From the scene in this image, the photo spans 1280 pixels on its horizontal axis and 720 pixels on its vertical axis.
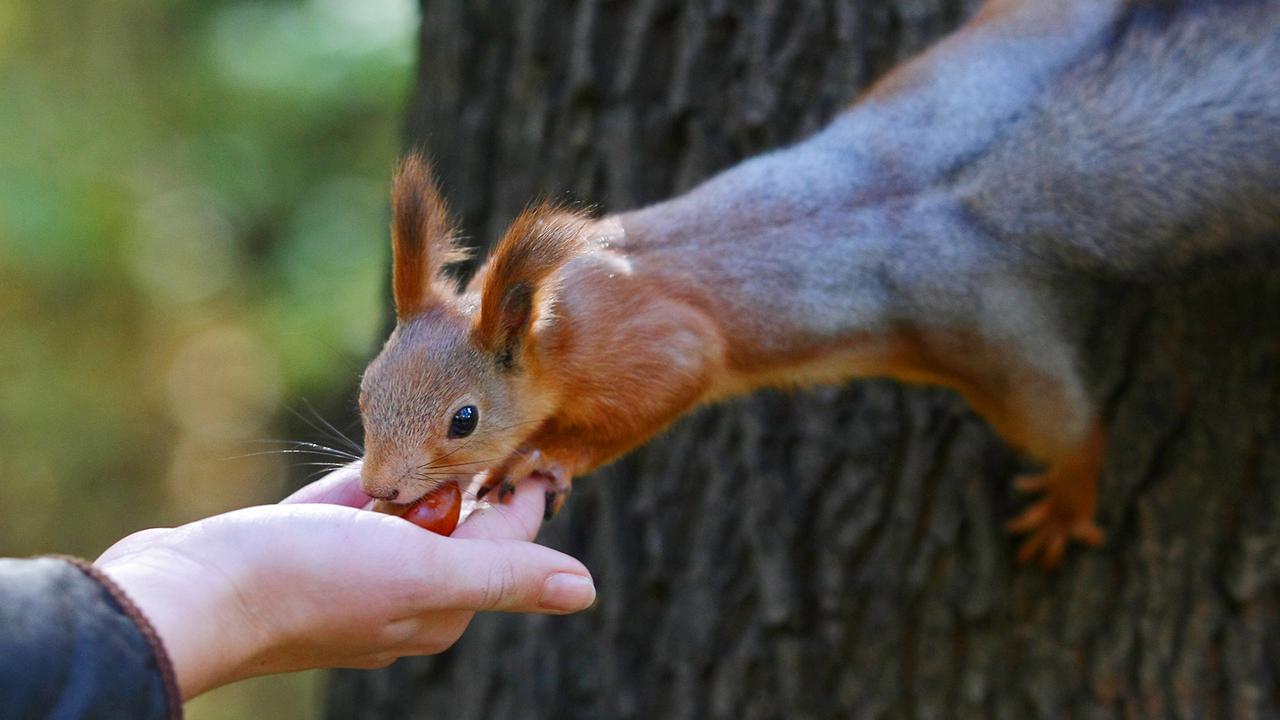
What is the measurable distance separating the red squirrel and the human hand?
339mm

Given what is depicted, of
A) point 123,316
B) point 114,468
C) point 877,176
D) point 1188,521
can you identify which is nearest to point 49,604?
point 877,176

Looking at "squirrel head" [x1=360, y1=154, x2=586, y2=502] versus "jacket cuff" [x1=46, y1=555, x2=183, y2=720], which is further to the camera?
"squirrel head" [x1=360, y1=154, x2=586, y2=502]

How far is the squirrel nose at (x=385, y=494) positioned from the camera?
1.96m

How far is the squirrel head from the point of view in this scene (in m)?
1.99

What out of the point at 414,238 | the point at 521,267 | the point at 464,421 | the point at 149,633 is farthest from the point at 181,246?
the point at 149,633

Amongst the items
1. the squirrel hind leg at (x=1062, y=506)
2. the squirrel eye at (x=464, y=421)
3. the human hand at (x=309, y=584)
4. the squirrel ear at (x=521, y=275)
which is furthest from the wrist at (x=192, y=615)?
the squirrel hind leg at (x=1062, y=506)

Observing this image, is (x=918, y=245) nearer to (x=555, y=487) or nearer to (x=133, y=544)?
(x=555, y=487)

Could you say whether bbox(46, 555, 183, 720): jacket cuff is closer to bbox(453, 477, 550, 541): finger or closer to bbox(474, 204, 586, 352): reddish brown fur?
bbox(453, 477, 550, 541): finger

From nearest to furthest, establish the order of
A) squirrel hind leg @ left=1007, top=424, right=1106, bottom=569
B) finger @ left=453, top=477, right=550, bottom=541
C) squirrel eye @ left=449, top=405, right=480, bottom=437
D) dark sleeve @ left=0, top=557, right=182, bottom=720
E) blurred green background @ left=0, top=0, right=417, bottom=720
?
dark sleeve @ left=0, top=557, right=182, bottom=720 < finger @ left=453, top=477, right=550, bottom=541 < squirrel eye @ left=449, top=405, right=480, bottom=437 < squirrel hind leg @ left=1007, top=424, right=1106, bottom=569 < blurred green background @ left=0, top=0, right=417, bottom=720

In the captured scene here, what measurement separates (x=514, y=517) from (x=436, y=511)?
0.41 feet

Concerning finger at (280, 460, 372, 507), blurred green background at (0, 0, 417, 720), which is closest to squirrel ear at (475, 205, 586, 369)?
finger at (280, 460, 372, 507)

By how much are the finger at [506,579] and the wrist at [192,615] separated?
0.84 ft

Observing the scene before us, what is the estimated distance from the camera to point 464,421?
6.83 feet

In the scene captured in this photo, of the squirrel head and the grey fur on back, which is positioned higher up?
the grey fur on back
